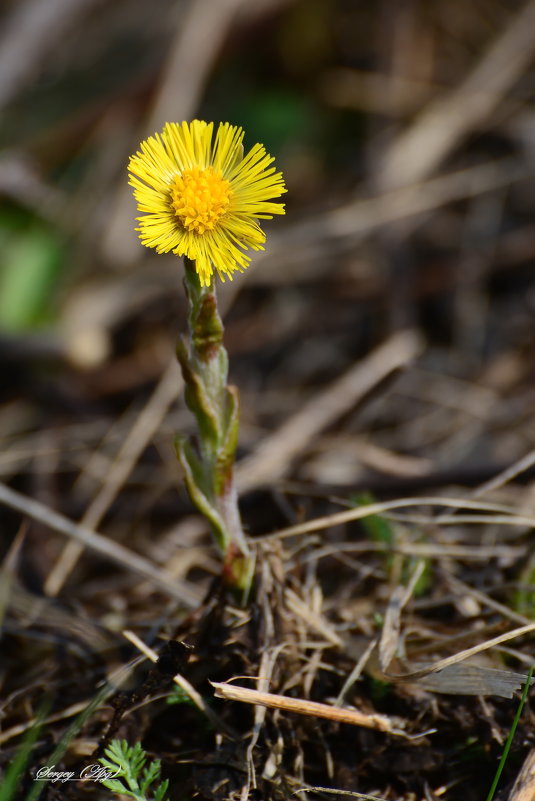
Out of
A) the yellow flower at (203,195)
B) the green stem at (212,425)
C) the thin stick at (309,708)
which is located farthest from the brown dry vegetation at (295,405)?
the yellow flower at (203,195)

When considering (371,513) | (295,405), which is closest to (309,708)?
(371,513)

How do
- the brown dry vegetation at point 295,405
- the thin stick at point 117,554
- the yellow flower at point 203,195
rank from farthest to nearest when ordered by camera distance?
the thin stick at point 117,554 → the brown dry vegetation at point 295,405 → the yellow flower at point 203,195

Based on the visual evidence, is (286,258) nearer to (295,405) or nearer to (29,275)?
(295,405)

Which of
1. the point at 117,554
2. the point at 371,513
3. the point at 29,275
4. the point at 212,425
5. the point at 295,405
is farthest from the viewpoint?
the point at 29,275

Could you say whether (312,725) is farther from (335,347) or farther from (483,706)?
(335,347)

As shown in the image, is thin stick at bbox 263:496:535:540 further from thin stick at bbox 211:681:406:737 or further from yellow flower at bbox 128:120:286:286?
yellow flower at bbox 128:120:286:286

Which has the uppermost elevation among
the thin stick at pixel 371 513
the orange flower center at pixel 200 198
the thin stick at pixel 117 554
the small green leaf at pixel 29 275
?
the small green leaf at pixel 29 275

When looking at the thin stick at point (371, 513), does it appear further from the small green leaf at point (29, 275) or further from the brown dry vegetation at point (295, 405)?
the small green leaf at point (29, 275)
